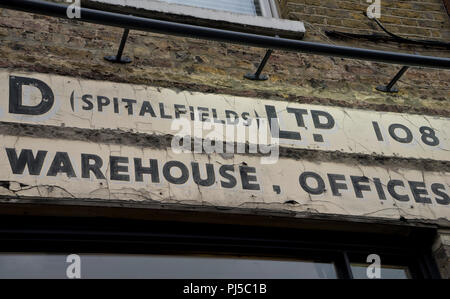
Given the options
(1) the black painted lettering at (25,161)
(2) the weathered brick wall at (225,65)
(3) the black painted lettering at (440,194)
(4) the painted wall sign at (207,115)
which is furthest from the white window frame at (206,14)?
(3) the black painted lettering at (440,194)

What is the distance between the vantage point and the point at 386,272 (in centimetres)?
366

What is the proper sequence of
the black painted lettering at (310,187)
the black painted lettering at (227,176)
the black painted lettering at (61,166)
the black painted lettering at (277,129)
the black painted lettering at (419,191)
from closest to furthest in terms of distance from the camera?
1. the black painted lettering at (61,166)
2. the black painted lettering at (227,176)
3. the black painted lettering at (310,187)
4. the black painted lettering at (419,191)
5. the black painted lettering at (277,129)

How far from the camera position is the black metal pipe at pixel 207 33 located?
344 cm

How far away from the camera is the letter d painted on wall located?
350 cm

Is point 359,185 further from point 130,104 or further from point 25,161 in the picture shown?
point 25,161

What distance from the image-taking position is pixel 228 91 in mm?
4086

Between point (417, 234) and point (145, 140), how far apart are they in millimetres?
1620

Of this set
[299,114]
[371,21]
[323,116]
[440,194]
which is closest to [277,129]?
[299,114]

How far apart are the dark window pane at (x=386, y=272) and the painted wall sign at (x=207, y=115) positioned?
2.28 ft

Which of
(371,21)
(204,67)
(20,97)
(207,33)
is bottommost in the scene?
(20,97)

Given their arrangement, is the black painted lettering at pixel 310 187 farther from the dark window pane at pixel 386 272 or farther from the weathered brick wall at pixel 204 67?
the weathered brick wall at pixel 204 67

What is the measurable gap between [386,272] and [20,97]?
222 centimetres
